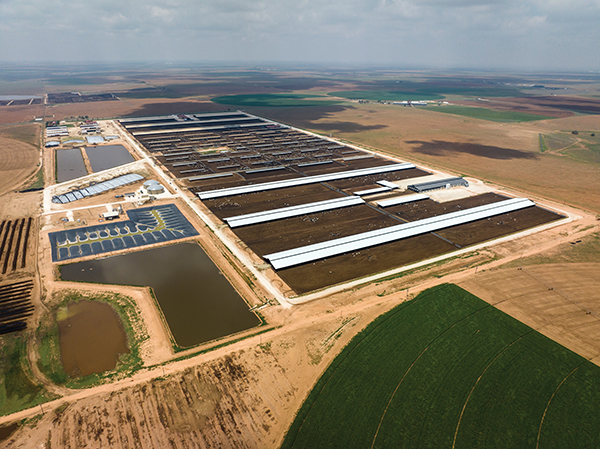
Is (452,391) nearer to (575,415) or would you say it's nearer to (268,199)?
(575,415)

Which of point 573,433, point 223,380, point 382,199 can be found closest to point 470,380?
point 573,433

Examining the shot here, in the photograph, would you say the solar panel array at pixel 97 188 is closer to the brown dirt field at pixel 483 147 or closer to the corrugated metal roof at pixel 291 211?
the corrugated metal roof at pixel 291 211

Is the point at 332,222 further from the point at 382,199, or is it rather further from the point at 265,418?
the point at 265,418

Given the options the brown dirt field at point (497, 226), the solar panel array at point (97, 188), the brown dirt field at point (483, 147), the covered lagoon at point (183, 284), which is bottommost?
the covered lagoon at point (183, 284)

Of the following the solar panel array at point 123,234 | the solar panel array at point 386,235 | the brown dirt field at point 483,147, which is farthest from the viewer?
the brown dirt field at point 483,147

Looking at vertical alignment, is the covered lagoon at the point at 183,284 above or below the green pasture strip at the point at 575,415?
above

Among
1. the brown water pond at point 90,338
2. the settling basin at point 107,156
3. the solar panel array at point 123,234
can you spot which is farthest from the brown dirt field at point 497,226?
the settling basin at point 107,156
